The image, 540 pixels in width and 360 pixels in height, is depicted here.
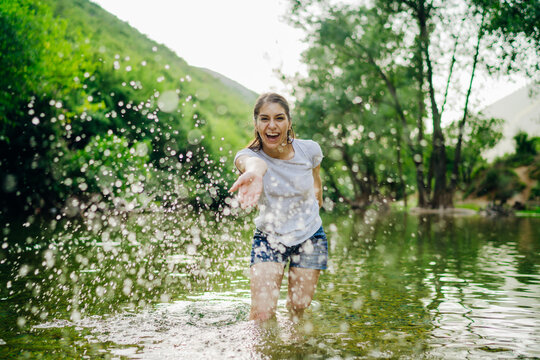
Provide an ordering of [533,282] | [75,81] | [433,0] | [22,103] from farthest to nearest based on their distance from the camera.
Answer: [433,0], [75,81], [22,103], [533,282]

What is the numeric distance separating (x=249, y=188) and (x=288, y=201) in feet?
2.65

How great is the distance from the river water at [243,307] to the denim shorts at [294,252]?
1.93 feet

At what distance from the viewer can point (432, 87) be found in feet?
107

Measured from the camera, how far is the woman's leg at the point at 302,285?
4.70m

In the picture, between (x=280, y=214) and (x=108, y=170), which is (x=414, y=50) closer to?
(x=108, y=170)

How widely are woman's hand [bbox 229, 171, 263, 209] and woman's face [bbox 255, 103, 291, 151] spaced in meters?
0.84

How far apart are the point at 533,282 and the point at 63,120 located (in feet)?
82.6

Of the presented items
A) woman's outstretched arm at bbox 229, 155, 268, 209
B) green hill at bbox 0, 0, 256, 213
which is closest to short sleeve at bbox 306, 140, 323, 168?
woman's outstretched arm at bbox 229, 155, 268, 209

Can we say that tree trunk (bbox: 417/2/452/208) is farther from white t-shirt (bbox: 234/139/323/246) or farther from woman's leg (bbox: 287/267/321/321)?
woman's leg (bbox: 287/267/321/321)

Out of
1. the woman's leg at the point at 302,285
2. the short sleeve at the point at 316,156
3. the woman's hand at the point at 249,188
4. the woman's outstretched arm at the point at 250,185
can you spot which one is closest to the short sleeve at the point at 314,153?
the short sleeve at the point at 316,156

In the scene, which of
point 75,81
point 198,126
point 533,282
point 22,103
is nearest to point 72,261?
point 533,282

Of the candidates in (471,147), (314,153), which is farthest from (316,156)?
(471,147)

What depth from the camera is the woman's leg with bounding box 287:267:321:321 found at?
4.70 metres

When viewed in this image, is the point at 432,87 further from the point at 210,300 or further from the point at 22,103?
the point at 210,300
